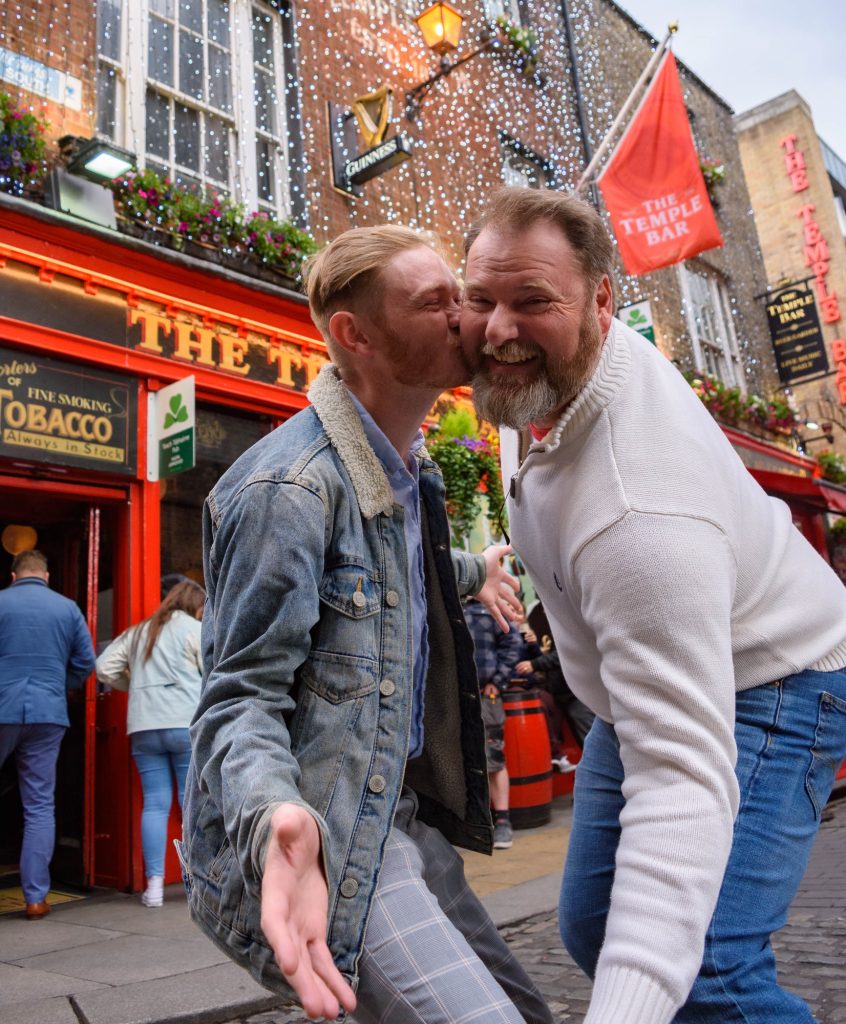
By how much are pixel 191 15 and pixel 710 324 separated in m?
10.2

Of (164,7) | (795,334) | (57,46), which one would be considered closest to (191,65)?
(164,7)

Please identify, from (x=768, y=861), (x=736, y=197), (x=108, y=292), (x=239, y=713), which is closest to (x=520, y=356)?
(x=239, y=713)

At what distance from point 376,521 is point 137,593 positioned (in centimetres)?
519

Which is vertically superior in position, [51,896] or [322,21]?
[322,21]

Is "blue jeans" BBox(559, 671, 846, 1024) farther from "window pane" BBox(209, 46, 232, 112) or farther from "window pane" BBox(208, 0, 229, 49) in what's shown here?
"window pane" BBox(208, 0, 229, 49)

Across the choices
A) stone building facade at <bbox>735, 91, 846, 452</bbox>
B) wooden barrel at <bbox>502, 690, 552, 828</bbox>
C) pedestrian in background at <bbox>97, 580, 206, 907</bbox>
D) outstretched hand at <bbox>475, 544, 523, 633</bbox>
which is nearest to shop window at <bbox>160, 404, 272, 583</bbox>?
pedestrian in background at <bbox>97, 580, 206, 907</bbox>

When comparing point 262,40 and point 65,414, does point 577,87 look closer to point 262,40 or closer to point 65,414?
point 262,40

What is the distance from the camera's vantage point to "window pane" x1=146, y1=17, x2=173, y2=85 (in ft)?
26.3

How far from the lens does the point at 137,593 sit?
650 centimetres

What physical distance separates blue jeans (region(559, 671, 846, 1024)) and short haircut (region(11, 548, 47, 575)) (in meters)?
4.83

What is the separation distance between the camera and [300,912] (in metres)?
1.17

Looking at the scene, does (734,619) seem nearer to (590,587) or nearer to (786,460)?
(590,587)

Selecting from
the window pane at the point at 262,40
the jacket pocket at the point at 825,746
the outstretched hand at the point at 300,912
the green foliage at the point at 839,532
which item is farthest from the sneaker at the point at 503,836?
the green foliage at the point at 839,532

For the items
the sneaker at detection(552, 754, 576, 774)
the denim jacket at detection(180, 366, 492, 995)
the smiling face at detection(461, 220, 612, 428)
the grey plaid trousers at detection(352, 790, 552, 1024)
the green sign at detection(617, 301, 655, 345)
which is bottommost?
the sneaker at detection(552, 754, 576, 774)
